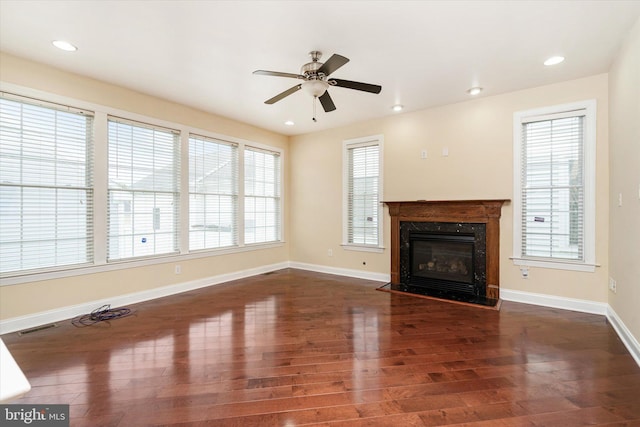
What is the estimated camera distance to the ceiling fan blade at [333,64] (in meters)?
2.35

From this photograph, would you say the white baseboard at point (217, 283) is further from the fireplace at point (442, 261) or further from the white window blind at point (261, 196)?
the white window blind at point (261, 196)

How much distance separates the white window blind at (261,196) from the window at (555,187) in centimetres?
424

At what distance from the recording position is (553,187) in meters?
3.74

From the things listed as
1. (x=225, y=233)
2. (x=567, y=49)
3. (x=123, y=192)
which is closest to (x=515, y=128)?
(x=567, y=49)

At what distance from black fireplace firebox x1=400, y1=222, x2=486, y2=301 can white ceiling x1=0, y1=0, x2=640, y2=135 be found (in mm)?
1996

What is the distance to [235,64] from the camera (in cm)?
319

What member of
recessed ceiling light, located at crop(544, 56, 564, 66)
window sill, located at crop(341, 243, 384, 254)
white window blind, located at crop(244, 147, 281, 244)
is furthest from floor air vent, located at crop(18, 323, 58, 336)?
recessed ceiling light, located at crop(544, 56, 564, 66)

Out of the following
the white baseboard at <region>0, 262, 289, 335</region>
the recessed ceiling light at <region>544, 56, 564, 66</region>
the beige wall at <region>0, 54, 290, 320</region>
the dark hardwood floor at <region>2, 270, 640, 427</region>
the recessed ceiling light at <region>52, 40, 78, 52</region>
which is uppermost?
the recessed ceiling light at <region>544, 56, 564, 66</region>

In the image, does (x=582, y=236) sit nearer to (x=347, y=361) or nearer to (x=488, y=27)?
(x=488, y=27)

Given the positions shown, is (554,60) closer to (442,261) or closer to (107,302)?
(442,261)

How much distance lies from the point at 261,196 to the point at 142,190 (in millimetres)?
2203

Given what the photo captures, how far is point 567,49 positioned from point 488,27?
1.05 meters

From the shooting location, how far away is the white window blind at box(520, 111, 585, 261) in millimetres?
3602

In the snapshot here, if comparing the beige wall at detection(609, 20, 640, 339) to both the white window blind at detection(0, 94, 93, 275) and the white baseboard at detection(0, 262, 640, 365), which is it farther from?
the white window blind at detection(0, 94, 93, 275)
